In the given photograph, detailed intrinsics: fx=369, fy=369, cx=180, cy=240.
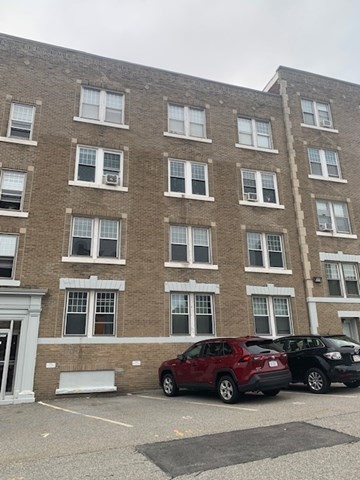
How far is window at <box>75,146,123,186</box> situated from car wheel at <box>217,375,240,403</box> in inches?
372

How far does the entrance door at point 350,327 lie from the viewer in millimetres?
17281

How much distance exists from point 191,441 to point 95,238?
10.1 m

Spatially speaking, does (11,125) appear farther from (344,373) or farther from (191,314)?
(344,373)

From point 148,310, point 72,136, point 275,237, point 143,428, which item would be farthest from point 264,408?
point 72,136

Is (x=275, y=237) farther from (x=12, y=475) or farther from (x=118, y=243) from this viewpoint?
(x=12, y=475)

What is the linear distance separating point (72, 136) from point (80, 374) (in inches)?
389

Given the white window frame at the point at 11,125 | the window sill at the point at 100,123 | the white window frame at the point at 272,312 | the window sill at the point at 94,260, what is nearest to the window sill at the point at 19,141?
the white window frame at the point at 11,125

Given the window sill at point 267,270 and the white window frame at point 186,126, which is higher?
the white window frame at point 186,126

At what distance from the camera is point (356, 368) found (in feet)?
35.2

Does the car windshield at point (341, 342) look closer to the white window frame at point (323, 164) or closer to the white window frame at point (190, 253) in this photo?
the white window frame at point (190, 253)

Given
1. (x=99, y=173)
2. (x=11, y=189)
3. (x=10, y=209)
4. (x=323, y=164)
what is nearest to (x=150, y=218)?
(x=99, y=173)

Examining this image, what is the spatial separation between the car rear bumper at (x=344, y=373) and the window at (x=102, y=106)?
44.5ft

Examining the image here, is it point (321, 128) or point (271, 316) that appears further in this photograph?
point (321, 128)

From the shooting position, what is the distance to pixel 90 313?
14.1m
